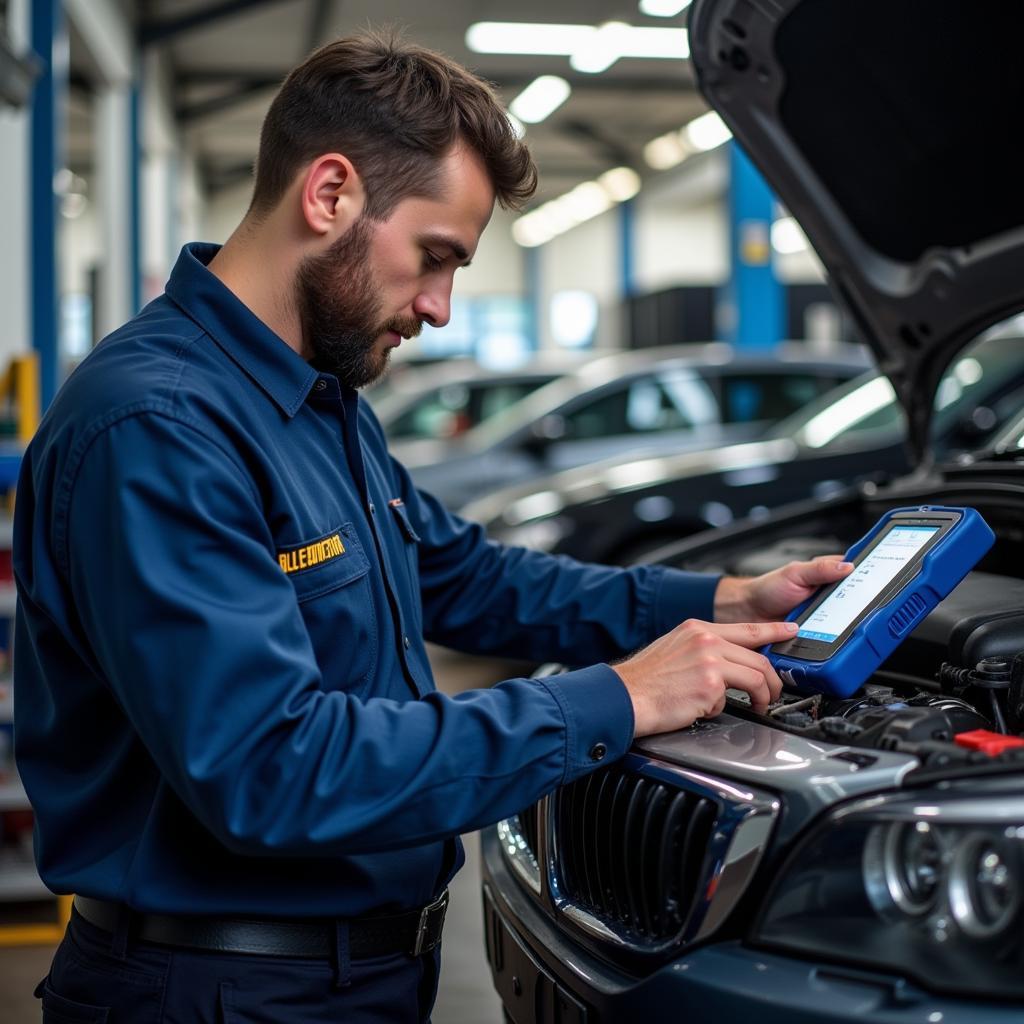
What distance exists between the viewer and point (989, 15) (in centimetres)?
212

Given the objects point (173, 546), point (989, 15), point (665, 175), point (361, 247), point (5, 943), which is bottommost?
point (5, 943)

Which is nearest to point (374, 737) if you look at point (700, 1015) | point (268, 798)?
point (268, 798)

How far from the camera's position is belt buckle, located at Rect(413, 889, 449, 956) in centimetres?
161

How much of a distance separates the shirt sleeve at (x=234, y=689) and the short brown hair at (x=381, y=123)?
386 mm

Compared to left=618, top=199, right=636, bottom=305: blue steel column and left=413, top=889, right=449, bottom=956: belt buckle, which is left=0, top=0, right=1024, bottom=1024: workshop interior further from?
left=618, top=199, right=636, bottom=305: blue steel column

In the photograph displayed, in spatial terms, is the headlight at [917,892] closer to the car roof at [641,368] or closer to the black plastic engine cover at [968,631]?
the black plastic engine cover at [968,631]

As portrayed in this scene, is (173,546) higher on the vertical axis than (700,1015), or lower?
higher

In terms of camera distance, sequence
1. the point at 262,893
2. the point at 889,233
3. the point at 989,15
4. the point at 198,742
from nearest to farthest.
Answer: the point at 198,742, the point at 262,893, the point at 989,15, the point at 889,233

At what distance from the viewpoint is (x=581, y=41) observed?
13.7m

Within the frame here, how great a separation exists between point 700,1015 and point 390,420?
7.34 metres

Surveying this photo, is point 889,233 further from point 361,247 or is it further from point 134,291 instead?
point 134,291

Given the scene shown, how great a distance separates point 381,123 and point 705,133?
1827cm

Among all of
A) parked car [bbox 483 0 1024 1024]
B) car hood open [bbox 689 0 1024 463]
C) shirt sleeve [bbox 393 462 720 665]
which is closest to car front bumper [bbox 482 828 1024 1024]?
parked car [bbox 483 0 1024 1024]

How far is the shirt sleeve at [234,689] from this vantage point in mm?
1251
